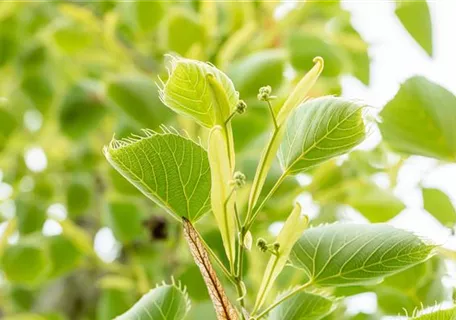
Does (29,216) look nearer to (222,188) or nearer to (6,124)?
(6,124)

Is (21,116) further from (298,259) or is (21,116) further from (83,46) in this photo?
(298,259)

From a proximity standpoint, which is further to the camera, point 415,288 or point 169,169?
point 415,288

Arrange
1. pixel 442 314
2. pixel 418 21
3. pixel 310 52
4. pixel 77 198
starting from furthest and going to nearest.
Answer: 1. pixel 77 198
2. pixel 310 52
3. pixel 418 21
4. pixel 442 314

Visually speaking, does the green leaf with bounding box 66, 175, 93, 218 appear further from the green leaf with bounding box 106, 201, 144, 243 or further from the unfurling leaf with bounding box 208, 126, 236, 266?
the unfurling leaf with bounding box 208, 126, 236, 266

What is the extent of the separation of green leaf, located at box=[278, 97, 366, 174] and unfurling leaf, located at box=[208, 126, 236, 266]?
0.04 m

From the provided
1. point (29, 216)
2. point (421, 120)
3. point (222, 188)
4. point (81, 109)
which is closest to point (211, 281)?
point (222, 188)

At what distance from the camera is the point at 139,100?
0.68 metres

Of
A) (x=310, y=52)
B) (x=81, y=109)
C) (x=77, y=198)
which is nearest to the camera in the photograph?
(x=310, y=52)

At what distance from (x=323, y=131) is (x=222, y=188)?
0.05 meters

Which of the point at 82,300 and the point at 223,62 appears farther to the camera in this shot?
the point at 82,300

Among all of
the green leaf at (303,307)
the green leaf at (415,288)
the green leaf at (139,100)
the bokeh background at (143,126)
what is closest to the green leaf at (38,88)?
the bokeh background at (143,126)

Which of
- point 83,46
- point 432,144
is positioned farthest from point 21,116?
point 432,144

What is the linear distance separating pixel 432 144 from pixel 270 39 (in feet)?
1.48

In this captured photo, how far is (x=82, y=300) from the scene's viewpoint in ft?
3.92
